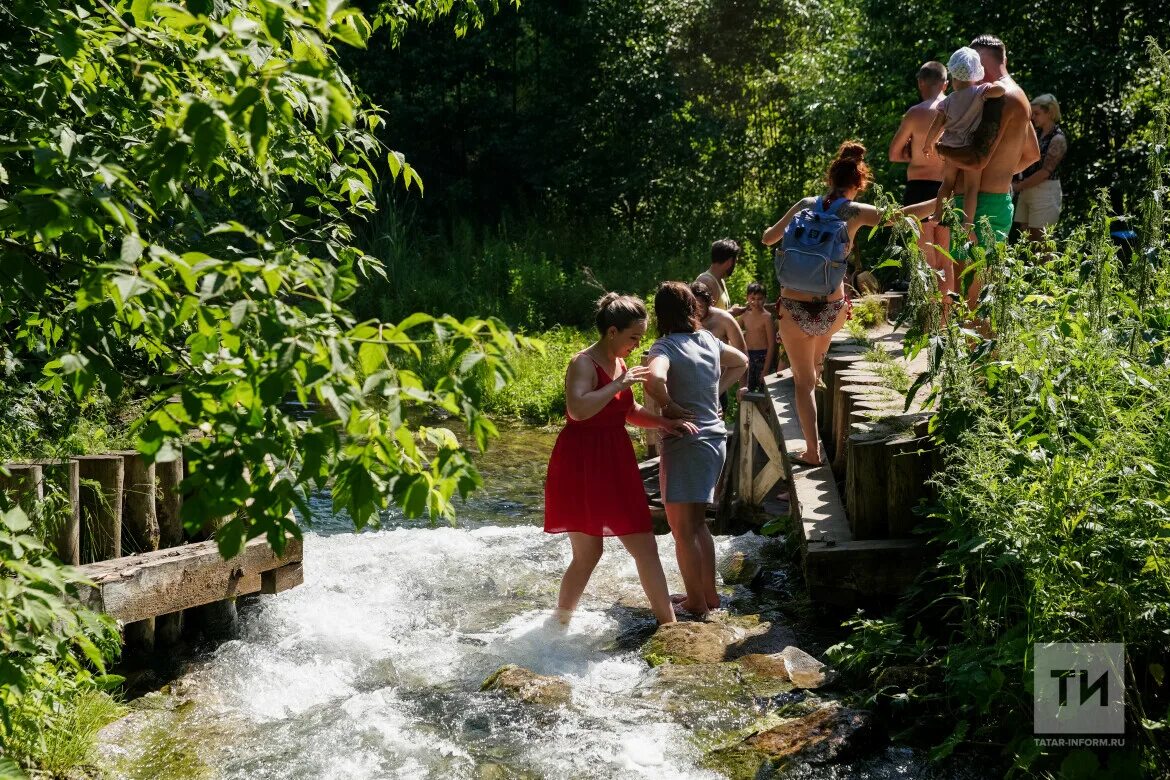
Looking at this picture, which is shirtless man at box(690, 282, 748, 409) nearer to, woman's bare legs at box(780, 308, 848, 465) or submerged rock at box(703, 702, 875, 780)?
woman's bare legs at box(780, 308, 848, 465)

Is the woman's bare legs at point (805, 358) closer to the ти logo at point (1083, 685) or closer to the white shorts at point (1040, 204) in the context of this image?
the ти logo at point (1083, 685)

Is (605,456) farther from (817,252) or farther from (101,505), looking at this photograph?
(101,505)

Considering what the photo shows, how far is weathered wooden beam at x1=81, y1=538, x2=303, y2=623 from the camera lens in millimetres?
5855

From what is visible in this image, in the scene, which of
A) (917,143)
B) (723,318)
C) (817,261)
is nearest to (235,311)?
(817,261)

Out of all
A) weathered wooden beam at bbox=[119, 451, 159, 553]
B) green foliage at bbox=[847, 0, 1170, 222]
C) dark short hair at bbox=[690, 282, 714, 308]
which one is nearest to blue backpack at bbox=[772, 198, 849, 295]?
dark short hair at bbox=[690, 282, 714, 308]

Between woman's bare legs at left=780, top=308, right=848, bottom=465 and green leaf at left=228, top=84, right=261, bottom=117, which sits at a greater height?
green leaf at left=228, top=84, right=261, bottom=117

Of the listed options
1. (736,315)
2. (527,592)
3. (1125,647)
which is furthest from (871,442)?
(736,315)

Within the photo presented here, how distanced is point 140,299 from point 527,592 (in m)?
4.94

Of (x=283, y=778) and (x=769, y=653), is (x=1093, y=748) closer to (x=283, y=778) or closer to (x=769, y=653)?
(x=769, y=653)

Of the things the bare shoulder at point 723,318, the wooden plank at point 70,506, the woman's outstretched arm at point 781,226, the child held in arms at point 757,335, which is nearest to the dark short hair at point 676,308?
the woman's outstretched arm at point 781,226

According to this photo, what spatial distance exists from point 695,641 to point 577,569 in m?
0.77

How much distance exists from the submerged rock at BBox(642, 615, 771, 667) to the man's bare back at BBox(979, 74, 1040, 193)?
3328 mm

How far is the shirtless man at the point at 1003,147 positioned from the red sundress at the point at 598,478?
2662 millimetres

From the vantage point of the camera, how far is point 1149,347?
4906 mm
